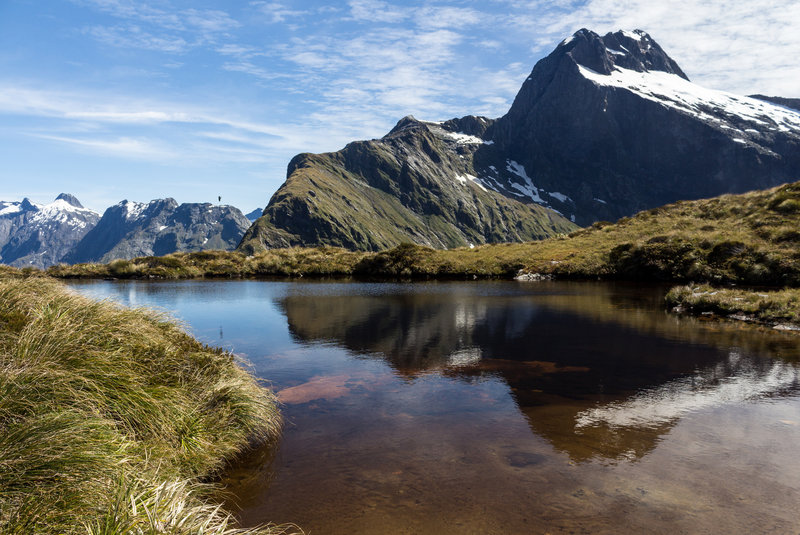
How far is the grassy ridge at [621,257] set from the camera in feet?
137

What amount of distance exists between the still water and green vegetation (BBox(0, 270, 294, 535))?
4.01ft

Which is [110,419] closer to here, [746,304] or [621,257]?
[746,304]

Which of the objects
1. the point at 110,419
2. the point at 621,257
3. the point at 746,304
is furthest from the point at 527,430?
the point at 621,257

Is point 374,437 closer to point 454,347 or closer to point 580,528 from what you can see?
point 580,528

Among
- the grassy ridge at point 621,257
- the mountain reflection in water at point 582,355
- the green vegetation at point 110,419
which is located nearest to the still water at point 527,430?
the mountain reflection in water at point 582,355

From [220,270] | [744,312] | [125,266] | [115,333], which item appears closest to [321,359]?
[115,333]

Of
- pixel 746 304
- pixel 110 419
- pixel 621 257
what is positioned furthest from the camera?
pixel 621 257

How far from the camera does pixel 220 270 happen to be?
6281 cm

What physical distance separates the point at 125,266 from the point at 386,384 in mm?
58912

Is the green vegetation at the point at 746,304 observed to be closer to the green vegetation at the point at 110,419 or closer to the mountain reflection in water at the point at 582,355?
the mountain reflection in water at the point at 582,355

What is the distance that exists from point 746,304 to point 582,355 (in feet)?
48.6

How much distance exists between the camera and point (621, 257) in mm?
52406

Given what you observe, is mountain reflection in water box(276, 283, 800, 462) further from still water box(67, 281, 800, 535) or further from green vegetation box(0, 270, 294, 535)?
green vegetation box(0, 270, 294, 535)

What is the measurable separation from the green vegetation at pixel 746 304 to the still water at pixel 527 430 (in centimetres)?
247
